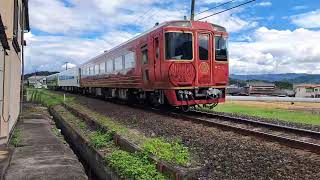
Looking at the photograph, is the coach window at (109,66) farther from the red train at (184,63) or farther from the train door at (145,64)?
the train door at (145,64)

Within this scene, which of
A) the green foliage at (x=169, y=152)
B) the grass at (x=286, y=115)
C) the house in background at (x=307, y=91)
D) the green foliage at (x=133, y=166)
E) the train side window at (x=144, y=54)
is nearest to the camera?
the green foliage at (x=133, y=166)

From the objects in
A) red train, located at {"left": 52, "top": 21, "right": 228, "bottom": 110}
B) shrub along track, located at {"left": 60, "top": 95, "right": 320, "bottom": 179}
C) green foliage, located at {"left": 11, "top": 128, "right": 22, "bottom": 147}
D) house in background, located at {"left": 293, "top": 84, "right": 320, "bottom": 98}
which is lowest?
house in background, located at {"left": 293, "top": 84, "right": 320, "bottom": 98}

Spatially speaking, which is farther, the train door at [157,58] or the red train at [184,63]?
the train door at [157,58]

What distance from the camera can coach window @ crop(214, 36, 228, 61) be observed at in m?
17.3

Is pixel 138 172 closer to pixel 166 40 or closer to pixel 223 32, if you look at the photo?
pixel 166 40

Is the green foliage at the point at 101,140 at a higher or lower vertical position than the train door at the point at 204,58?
lower

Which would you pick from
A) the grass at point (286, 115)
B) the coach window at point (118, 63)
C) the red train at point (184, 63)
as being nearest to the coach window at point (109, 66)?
the coach window at point (118, 63)

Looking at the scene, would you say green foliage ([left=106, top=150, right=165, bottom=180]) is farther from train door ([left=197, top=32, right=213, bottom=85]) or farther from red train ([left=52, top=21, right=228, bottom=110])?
train door ([left=197, top=32, right=213, bottom=85])

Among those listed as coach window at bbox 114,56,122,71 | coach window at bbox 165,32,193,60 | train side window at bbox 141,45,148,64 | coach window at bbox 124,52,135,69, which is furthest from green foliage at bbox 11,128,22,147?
coach window at bbox 114,56,122,71

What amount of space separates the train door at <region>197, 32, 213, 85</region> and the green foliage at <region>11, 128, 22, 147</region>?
6.31 metres

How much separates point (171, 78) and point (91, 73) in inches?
787

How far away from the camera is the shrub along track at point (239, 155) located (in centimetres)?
680

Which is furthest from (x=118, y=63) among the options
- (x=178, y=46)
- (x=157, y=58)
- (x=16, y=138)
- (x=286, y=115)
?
(x=16, y=138)

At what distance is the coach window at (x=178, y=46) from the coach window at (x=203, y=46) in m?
0.39
